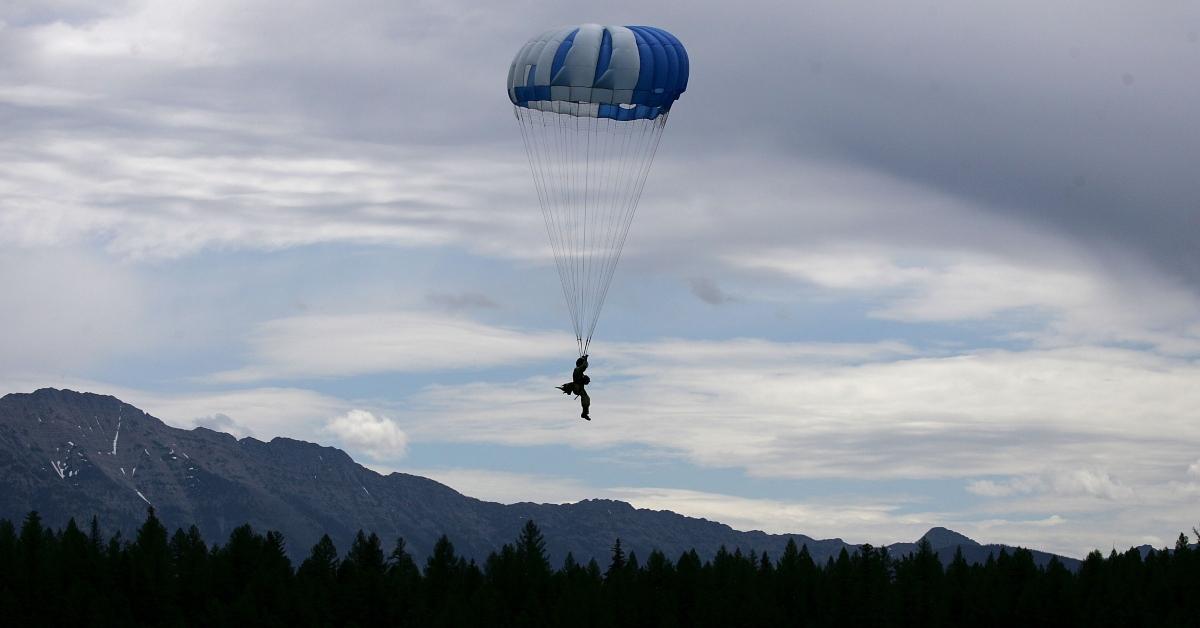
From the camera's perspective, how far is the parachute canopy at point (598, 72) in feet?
251

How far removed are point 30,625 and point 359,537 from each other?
31.9 meters

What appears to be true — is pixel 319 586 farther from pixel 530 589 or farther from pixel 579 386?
pixel 579 386

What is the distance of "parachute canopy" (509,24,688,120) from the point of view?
251ft

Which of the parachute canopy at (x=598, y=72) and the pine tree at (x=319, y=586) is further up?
the parachute canopy at (x=598, y=72)

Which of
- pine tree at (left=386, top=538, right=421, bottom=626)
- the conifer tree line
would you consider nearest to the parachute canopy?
the conifer tree line

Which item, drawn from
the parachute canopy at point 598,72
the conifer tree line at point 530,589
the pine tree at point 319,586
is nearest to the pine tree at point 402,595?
the conifer tree line at point 530,589

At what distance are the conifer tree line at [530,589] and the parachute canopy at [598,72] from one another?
5712 cm

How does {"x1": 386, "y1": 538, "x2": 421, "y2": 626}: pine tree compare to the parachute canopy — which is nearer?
the parachute canopy

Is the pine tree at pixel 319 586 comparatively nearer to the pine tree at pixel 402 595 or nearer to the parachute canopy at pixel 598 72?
the pine tree at pixel 402 595

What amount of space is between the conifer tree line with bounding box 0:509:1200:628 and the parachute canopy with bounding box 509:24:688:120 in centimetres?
5712

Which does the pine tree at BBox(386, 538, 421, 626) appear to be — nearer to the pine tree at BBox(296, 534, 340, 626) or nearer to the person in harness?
the pine tree at BBox(296, 534, 340, 626)

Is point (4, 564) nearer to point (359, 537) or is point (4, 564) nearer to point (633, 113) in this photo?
point (359, 537)

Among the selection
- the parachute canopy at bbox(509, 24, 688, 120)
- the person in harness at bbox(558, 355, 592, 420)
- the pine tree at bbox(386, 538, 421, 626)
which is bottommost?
the pine tree at bbox(386, 538, 421, 626)

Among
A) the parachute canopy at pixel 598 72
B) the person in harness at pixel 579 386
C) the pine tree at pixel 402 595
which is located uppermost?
the parachute canopy at pixel 598 72
